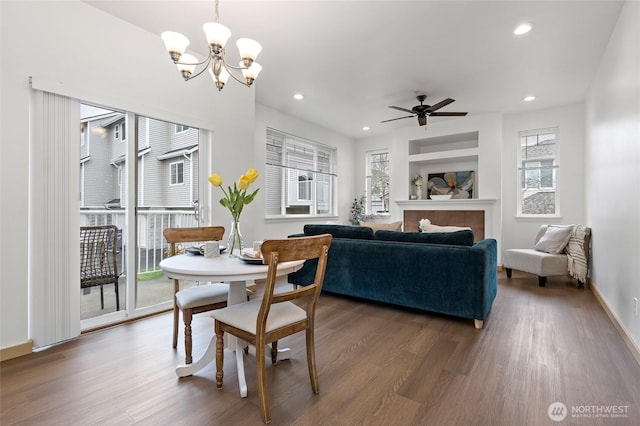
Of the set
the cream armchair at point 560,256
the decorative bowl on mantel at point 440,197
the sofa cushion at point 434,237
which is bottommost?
the cream armchair at point 560,256

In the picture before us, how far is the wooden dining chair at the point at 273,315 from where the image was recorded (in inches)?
57.4

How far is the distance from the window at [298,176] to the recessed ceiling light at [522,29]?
3650 millimetres

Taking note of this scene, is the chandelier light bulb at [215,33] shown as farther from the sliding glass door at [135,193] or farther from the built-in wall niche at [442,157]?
the built-in wall niche at [442,157]

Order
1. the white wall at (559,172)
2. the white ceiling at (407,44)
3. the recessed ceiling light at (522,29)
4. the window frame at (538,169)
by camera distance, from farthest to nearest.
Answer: the window frame at (538,169) < the white wall at (559,172) < the recessed ceiling light at (522,29) < the white ceiling at (407,44)

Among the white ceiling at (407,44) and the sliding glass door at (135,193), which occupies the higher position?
the white ceiling at (407,44)

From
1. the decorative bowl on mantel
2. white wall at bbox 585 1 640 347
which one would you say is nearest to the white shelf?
the decorative bowl on mantel

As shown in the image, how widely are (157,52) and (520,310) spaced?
4536mm

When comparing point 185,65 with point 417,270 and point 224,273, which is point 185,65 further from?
point 417,270

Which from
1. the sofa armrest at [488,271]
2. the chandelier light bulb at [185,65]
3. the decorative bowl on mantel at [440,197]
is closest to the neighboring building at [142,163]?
the chandelier light bulb at [185,65]

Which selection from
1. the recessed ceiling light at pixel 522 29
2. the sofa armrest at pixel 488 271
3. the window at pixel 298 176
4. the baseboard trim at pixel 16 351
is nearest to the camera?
the baseboard trim at pixel 16 351

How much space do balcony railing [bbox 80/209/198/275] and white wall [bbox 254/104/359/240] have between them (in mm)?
990

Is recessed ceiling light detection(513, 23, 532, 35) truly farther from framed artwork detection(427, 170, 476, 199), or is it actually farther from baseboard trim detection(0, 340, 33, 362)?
baseboard trim detection(0, 340, 33, 362)

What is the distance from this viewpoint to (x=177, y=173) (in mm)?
3406

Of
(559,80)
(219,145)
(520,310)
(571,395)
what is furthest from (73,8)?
(559,80)
